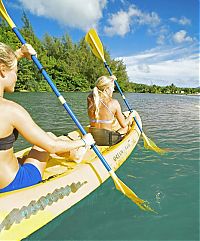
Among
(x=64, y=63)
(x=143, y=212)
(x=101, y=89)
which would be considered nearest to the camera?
(x=143, y=212)

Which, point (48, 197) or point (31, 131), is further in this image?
point (48, 197)

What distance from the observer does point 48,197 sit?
2.59 m

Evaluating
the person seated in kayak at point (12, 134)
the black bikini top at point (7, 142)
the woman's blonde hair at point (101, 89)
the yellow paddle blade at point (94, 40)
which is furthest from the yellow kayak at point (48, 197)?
the yellow paddle blade at point (94, 40)

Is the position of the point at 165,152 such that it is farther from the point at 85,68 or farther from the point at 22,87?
the point at 85,68

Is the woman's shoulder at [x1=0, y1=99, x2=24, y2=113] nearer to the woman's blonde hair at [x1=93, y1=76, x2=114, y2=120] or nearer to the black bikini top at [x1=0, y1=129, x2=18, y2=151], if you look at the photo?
the black bikini top at [x1=0, y1=129, x2=18, y2=151]

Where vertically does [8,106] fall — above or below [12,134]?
above

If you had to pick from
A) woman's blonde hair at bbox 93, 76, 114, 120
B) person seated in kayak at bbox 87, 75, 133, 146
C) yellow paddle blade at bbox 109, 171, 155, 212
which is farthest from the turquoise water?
woman's blonde hair at bbox 93, 76, 114, 120

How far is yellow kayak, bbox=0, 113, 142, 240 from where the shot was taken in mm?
2213

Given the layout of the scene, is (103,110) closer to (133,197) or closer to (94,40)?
(133,197)

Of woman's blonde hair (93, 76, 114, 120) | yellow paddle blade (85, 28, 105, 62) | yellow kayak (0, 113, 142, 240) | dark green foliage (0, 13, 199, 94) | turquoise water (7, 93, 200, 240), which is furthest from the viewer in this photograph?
dark green foliage (0, 13, 199, 94)

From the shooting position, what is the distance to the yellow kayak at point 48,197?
221 centimetres

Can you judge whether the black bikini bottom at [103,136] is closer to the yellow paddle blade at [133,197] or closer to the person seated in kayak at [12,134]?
the yellow paddle blade at [133,197]

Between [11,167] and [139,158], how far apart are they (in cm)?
324

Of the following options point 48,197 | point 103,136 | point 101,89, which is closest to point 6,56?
point 48,197
